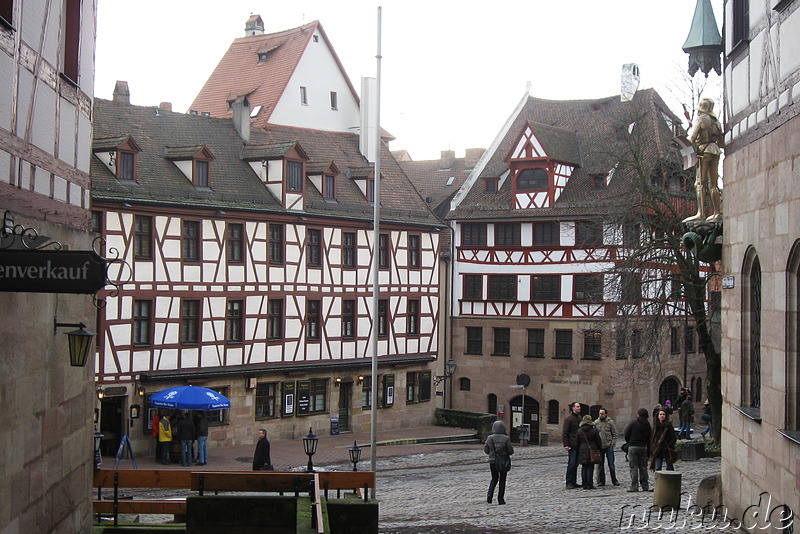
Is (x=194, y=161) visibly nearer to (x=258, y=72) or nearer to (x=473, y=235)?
(x=258, y=72)

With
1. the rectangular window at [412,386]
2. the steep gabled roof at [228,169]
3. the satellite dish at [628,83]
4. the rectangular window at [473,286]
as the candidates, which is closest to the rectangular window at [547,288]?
the rectangular window at [473,286]

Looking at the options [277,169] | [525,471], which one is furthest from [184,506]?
[277,169]

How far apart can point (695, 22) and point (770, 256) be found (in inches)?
229

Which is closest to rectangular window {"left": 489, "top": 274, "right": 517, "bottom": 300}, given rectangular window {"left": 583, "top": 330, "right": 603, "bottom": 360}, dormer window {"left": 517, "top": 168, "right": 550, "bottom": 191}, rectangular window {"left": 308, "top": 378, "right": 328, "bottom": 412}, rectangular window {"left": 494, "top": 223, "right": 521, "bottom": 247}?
rectangular window {"left": 494, "top": 223, "right": 521, "bottom": 247}

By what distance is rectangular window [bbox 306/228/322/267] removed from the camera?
3591cm

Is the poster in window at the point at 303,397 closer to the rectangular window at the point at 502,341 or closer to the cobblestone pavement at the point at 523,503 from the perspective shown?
the cobblestone pavement at the point at 523,503

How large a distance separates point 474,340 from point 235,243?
14.8 metres

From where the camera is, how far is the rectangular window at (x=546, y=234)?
43.6 meters

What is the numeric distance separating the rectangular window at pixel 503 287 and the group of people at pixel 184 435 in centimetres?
1794

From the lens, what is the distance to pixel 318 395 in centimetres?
3600

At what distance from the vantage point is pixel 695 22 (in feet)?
54.1

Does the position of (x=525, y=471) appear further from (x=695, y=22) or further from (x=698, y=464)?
(x=695, y=22)

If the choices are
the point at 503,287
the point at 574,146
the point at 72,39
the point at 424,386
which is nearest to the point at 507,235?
the point at 503,287

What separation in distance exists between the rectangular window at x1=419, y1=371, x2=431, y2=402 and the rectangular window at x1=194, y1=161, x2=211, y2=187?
11.8m
